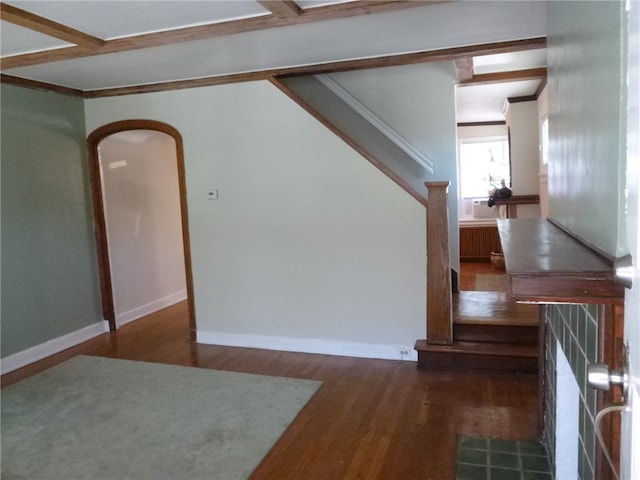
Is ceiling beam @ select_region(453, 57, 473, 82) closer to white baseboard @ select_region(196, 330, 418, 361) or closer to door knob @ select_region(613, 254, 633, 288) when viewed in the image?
white baseboard @ select_region(196, 330, 418, 361)

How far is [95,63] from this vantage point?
11.5 feet

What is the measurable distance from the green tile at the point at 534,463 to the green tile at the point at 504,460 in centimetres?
3

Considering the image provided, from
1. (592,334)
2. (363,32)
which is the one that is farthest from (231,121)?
(592,334)

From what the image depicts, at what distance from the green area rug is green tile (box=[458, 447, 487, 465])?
1.01 m

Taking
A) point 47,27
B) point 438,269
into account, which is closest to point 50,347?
point 47,27

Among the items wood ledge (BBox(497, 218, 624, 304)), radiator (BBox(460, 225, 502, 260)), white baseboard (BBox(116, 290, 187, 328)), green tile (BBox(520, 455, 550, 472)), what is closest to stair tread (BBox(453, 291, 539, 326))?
green tile (BBox(520, 455, 550, 472))

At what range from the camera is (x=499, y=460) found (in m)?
2.35

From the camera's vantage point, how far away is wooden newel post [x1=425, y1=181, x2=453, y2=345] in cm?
346

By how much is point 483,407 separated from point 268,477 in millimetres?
1428

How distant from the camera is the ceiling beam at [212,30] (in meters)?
2.48

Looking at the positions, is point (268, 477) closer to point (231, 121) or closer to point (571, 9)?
point (571, 9)

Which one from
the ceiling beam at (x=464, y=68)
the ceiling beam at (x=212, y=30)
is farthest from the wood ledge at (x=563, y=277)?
the ceiling beam at (x=464, y=68)

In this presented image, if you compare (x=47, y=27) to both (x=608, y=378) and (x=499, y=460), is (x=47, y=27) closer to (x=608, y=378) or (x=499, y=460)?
(x=608, y=378)

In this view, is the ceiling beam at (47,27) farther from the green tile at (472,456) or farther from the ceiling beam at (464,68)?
the green tile at (472,456)
